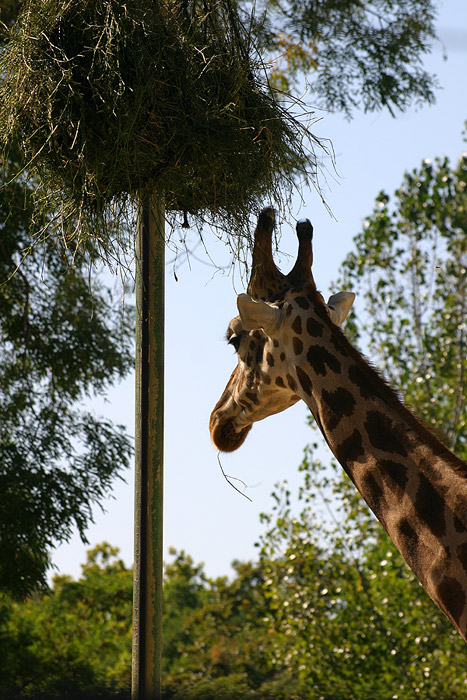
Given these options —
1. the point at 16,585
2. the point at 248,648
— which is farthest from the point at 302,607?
the point at 248,648

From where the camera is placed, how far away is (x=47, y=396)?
6.89 metres

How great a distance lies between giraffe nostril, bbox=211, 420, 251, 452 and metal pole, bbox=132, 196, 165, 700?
51 centimetres

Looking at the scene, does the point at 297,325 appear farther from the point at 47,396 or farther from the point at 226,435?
the point at 47,396

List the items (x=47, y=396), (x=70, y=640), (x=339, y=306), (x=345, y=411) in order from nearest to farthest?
(x=345, y=411) → (x=339, y=306) → (x=47, y=396) → (x=70, y=640)

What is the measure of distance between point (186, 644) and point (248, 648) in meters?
1.90

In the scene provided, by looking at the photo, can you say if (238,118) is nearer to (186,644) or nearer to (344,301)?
(344,301)

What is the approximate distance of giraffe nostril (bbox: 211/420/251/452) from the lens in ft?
10.4

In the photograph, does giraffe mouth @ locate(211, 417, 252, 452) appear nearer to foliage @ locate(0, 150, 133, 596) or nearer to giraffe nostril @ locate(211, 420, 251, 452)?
giraffe nostril @ locate(211, 420, 251, 452)

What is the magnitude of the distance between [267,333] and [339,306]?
296 mm

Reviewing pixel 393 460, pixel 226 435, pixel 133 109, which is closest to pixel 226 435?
pixel 226 435

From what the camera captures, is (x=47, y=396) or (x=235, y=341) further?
(x=47, y=396)

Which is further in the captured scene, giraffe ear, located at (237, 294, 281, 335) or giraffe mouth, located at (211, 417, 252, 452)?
giraffe mouth, located at (211, 417, 252, 452)

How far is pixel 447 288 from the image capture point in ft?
29.2

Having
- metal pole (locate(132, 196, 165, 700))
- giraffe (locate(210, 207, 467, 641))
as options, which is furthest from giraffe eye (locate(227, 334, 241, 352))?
metal pole (locate(132, 196, 165, 700))
